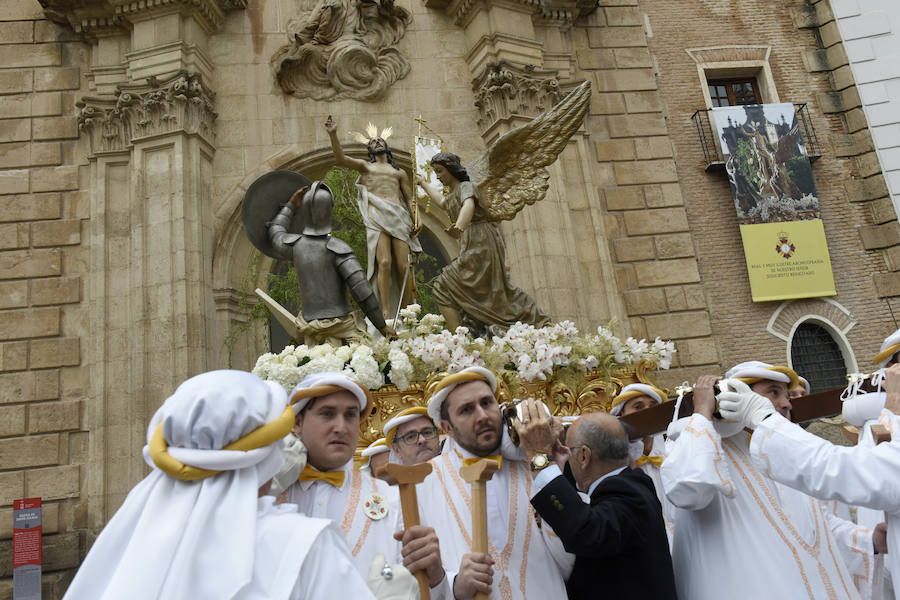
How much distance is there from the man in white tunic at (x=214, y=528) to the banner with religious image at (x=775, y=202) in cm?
1364

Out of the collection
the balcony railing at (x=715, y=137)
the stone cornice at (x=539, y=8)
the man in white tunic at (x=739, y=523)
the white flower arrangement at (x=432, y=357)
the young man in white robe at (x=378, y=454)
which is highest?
the stone cornice at (x=539, y=8)

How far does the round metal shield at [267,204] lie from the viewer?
869 centimetres

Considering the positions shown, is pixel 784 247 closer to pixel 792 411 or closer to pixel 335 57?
pixel 335 57

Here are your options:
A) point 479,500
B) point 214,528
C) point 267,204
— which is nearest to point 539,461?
point 479,500

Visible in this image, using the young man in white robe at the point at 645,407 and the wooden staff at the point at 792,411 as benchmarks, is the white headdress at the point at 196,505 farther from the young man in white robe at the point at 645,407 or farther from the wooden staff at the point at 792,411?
the young man in white robe at the point at 645,407

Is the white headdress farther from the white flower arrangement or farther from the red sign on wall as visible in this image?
the red sign on wall

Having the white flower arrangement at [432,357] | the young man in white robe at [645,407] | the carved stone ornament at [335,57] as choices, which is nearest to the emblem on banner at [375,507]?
the young man in white robe at [645,407]

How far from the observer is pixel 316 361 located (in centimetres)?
702

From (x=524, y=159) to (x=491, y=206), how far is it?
0.80m

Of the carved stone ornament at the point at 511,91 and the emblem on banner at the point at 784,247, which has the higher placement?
the carved stone ornament at the point at 511,91

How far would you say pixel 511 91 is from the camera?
1336 cm

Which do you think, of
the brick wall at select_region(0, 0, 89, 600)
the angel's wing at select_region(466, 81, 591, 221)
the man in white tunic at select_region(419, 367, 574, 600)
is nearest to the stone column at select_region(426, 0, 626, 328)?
the angel's wing at select_region(466, 81, 591, 221)

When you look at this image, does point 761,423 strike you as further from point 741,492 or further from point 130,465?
point 130,465

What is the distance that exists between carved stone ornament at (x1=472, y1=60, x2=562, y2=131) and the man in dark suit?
10475mm
